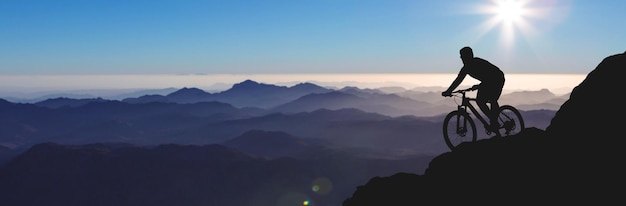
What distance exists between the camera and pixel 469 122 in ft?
59.2

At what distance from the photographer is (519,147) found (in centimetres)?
1502

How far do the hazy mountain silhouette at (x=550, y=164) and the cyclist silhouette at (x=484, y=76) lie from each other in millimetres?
1522

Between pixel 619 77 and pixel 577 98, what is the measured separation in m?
1.57

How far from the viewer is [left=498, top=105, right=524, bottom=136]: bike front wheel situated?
1697cm

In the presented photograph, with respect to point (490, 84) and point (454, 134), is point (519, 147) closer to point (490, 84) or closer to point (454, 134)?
point (490, 84)

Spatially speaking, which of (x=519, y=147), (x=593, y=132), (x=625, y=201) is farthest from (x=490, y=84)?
(x=625, y=201)

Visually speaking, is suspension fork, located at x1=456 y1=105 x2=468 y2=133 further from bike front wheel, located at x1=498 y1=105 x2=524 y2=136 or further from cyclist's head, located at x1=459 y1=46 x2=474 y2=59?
cyclist's head, located at x1=459 y1=46 x2=474 y2=59

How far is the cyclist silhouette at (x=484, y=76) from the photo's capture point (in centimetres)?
1622

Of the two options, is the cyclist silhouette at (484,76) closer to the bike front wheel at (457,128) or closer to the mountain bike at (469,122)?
the mountain bike at (469,122)

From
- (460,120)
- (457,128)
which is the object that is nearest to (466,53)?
(460,120)

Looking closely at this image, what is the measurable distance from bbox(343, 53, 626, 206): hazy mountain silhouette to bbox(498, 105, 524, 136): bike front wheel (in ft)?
1.25

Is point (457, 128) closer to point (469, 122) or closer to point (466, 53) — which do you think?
point (469, 122)

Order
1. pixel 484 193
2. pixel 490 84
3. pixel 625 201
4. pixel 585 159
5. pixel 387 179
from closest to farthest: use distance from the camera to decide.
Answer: pixel 625 201 < pixel 585 159 < pixel 484 193 < pixel 490 84 < pixel 387 179

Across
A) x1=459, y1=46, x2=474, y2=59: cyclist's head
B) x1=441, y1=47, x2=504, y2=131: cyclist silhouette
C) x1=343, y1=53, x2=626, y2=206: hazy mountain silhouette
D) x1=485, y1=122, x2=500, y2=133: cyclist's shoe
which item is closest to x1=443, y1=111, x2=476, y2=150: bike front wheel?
x1=485, y1=122, x2=500, y2=133: cyclist's shoe
